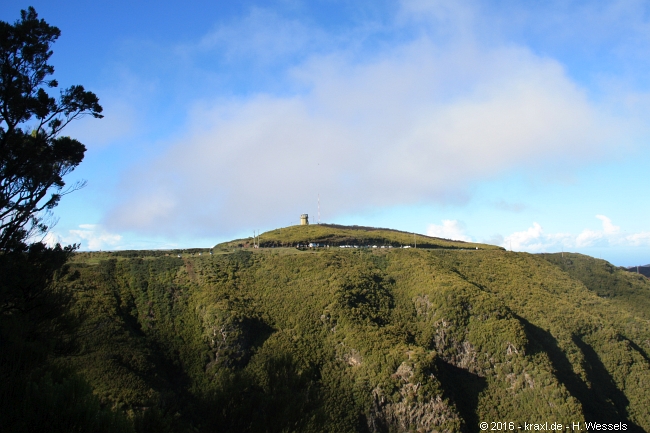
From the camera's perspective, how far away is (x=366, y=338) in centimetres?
3017

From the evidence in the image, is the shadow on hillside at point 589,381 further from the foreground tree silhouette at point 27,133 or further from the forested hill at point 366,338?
the foreground tree silhouette at point 27,133

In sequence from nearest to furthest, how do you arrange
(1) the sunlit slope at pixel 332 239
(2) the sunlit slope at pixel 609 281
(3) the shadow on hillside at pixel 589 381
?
(3) the shadow on hillside at pixel 589 381
(2) the sunlit slope at pixel 609 281
(1) the sunlit slope at pixel 332 239

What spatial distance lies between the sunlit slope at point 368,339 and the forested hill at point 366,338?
10 cm

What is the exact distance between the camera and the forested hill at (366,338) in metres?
26.0

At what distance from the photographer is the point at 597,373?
3288 centimetres

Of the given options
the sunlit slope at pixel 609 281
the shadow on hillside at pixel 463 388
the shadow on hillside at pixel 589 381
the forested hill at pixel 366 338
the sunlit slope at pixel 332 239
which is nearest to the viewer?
the forested hill at pixel 366 338

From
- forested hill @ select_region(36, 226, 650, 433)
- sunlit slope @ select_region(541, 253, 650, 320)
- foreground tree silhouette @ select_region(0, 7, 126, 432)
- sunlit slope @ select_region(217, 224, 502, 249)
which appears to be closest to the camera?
foreground tree silhouette @ select_region(0, 7, 126, 432)

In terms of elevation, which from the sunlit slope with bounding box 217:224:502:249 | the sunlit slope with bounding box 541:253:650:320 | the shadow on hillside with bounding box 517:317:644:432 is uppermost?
the sunlit slope with bounding box 217:224:502:249

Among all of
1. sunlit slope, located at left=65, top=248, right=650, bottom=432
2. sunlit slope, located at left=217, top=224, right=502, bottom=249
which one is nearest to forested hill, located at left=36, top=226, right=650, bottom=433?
sunlit slope, located at left=65, top=248, right=650, bottom=432

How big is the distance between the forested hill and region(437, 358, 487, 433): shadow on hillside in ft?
0.35

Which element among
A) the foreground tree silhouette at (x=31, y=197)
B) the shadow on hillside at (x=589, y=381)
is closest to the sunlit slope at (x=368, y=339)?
the shadow on hillside at (x=589, y=381)

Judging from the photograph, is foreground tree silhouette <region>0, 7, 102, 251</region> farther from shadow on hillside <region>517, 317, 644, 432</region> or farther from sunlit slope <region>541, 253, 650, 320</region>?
sunlit slope <region>541, 253, 650, 320</region>

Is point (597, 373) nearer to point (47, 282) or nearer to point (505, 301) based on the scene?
point (505, 301)

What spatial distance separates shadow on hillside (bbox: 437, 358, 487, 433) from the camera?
26.8 metres
